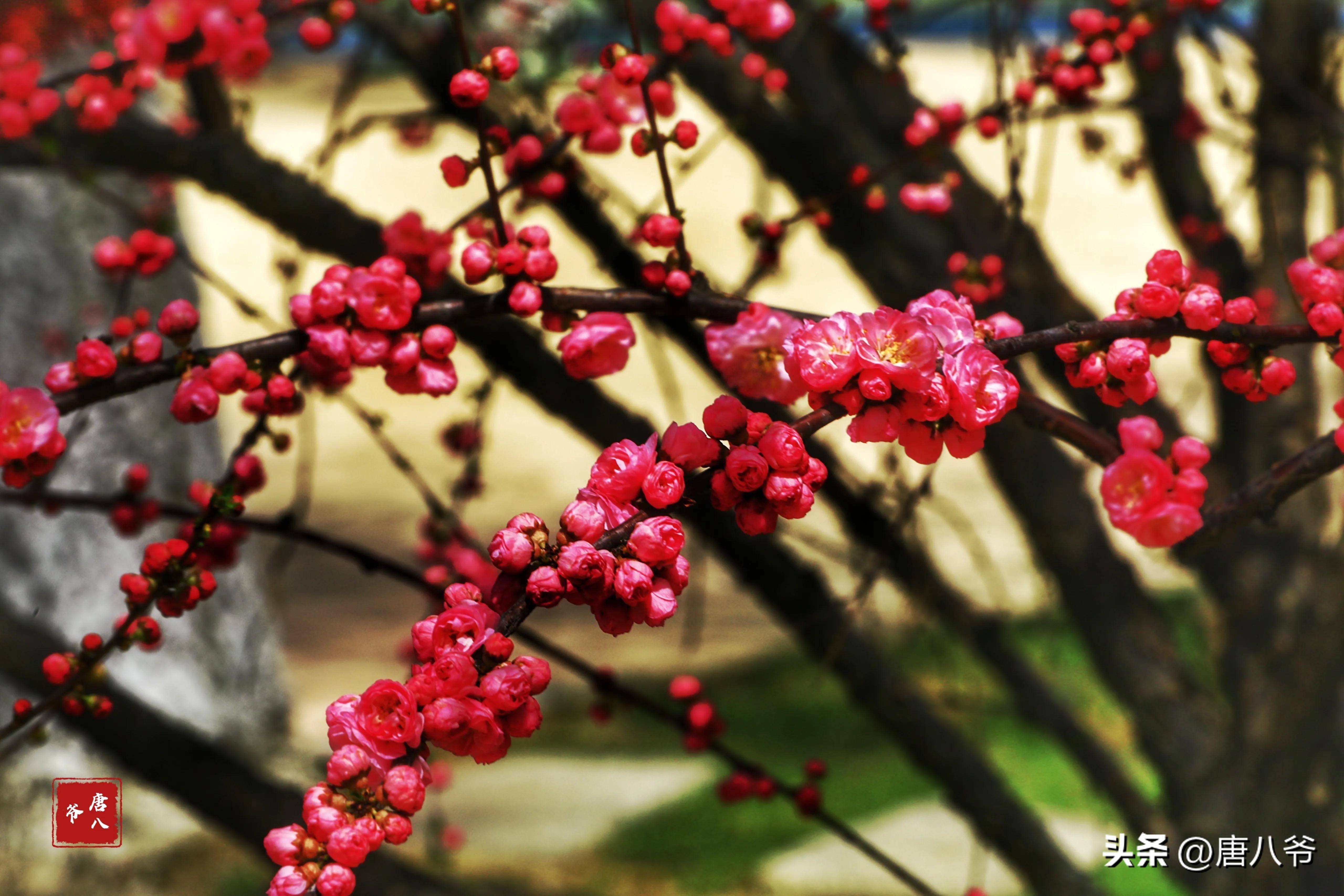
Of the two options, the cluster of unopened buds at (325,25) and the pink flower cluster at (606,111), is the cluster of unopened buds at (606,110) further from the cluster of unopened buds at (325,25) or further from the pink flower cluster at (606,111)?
the cluster of unopened buds at (325,25)

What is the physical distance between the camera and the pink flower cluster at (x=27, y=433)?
66cm

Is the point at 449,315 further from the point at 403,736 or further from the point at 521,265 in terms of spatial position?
the point at 403,736

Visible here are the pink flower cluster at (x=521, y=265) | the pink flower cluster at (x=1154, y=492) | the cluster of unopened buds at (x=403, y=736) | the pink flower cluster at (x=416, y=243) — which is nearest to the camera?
the cluster of unopened buds at (x=403, y=736)

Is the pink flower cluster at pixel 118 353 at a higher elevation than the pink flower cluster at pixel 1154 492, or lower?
higher

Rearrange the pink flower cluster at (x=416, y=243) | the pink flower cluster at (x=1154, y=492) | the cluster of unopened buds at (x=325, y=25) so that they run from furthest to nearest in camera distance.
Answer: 1. the cluster of unopened buds at (x=325, y=25)
2. the pink flower cluster at (x=416, y=243)
3. the pink flower cluster at (x=1154, y=492)

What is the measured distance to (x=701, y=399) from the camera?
7.50 m

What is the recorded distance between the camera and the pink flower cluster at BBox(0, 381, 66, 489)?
25.9 inches

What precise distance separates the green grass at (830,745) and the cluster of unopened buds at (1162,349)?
128 centimetres

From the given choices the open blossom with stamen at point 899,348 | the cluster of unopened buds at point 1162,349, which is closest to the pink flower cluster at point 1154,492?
the cluster of unopened buds at point 1162,349

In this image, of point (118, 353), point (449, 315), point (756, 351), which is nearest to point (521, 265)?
point (449, 315)

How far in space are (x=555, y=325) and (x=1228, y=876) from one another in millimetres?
990

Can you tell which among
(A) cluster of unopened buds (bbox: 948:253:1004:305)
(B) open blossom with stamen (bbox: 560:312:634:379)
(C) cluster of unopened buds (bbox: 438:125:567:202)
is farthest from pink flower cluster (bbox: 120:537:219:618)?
(A) cluster of unopened buds (bbox: 948:253:1004:305)

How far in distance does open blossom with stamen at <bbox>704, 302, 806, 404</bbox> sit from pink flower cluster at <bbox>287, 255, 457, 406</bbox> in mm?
165

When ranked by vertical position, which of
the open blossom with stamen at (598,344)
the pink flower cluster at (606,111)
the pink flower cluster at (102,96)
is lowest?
the open blossom with stamen at (598,344)
